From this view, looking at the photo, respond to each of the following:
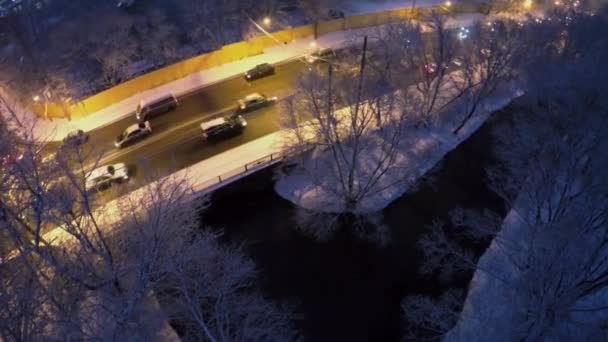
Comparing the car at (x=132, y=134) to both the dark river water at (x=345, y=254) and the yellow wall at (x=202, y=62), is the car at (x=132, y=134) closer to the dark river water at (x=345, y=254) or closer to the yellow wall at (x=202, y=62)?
the yellow wall at (x=202, y=62)

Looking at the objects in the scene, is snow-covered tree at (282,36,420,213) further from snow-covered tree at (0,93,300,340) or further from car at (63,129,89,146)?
car at (63,129,89,146)

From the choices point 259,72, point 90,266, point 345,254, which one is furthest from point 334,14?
point 90,266

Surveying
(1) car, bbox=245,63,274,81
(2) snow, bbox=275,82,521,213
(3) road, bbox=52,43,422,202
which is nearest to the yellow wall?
(3) road, bbox=52,43,422,202

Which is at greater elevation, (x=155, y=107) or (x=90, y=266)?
(x=155, y=107)

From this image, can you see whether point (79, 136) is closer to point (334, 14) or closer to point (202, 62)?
point (202, 62)

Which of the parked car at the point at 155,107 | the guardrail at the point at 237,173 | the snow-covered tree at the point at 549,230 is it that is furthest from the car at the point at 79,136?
the snow-covered tree at the point at 549,230
